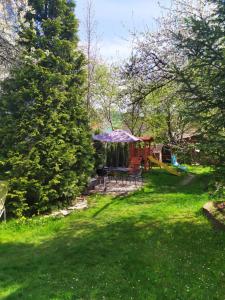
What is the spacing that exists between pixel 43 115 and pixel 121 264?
5757mm

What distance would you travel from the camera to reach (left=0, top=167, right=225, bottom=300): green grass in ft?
15.5

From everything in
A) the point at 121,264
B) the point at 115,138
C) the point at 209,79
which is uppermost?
the point at 209,79

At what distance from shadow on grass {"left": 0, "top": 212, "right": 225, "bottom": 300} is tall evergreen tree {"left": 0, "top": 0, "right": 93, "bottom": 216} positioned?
88.9 inches

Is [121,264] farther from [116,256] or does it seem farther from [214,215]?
[214,215]

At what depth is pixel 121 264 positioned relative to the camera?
5.66 metres

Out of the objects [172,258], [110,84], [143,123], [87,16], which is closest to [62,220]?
[172,258]

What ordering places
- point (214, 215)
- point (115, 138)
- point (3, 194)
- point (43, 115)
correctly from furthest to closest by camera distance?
1. point (115, 138)
2. point (43, 115)
3. point (214, 215)
4. point (3, 194)

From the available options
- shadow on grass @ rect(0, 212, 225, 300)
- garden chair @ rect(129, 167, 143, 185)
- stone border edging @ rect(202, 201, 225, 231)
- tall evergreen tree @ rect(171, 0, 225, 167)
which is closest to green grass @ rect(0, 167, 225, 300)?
shadow on grass @ rect(0, 212, 225, 300)

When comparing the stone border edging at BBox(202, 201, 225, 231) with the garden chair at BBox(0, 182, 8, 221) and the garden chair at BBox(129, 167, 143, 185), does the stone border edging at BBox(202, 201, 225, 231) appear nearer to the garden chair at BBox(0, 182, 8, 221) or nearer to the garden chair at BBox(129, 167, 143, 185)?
the garden chair at BBox(0, 182, 8, 221)

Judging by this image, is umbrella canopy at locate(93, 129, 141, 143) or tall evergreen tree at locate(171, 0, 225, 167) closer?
tall evergreen tree at locate(171, 0, 225, 167)

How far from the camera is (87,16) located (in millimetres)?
16797

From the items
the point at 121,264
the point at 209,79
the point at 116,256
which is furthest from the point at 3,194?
the point at 209,79

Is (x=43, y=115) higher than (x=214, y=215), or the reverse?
(x=43, y=115)

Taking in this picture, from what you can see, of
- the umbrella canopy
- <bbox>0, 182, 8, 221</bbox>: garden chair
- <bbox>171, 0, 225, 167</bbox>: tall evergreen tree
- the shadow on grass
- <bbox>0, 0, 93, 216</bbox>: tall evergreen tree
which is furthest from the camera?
the umbrella canopy
